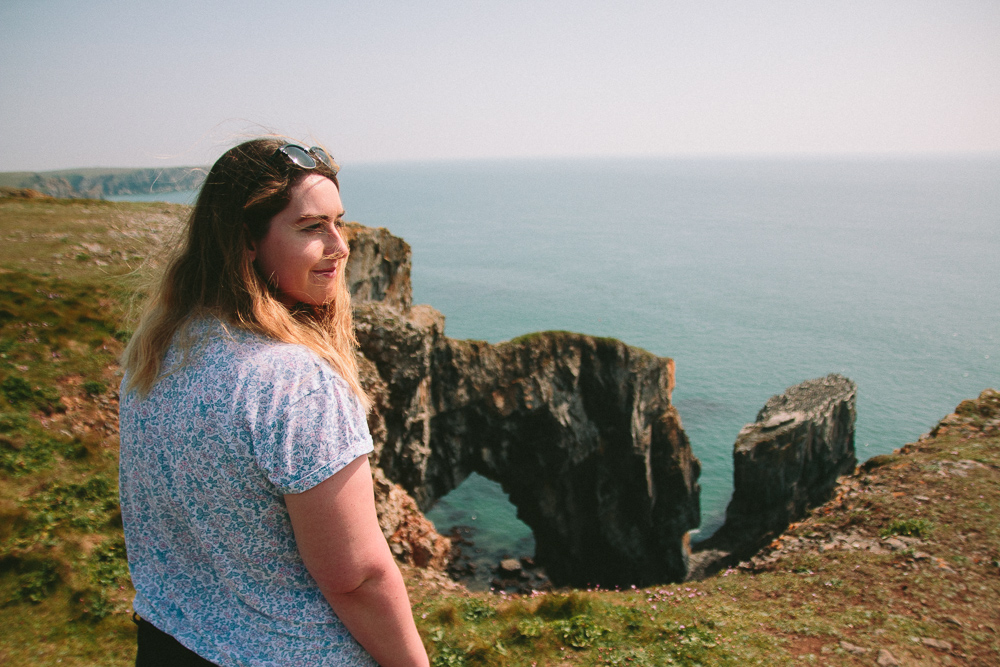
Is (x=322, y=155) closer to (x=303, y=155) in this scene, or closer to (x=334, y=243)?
(x=303, y=155)

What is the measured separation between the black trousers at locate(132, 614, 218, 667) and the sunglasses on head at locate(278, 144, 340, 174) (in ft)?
6.12

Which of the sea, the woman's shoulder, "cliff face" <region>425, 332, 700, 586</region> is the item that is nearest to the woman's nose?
the woman's shoulder

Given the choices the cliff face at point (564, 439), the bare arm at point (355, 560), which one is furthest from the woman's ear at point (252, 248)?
the cliff face at point (564, 439)

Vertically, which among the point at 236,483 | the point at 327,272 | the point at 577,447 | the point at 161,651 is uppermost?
the point at 327,272

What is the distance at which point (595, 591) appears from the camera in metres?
9.47

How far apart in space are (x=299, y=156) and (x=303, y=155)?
0.03 m

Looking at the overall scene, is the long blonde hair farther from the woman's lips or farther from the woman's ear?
the woman's lips

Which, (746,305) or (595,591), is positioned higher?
(595,591)

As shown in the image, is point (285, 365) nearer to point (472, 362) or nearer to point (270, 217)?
point (270, 217)

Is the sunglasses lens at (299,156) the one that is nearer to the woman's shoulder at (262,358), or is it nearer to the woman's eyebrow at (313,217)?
the woman's eyebrow at (313,217)

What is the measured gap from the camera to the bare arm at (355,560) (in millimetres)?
1884

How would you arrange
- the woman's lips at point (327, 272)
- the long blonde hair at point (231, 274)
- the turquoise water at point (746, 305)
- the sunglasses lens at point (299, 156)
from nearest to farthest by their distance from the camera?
the long blonde hair at point (231, 274), the sunglasses lens at point (299, 156), the woman's lips at point (327, 272), the turquoise water at point (746, 305)

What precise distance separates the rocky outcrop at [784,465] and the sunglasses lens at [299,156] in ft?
107

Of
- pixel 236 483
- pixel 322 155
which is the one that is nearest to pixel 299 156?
pixel 322 155
